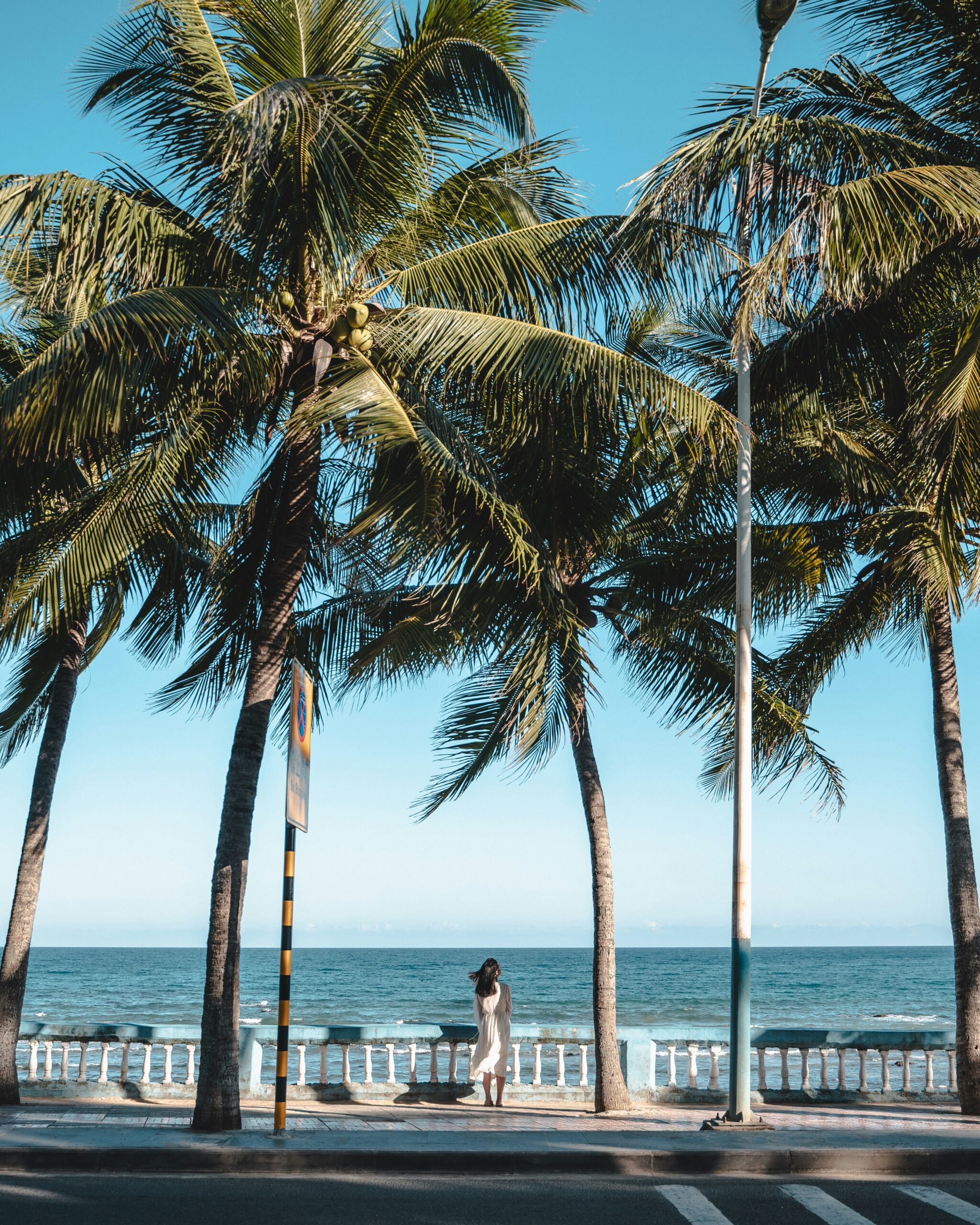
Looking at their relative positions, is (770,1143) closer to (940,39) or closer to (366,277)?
(366,277)

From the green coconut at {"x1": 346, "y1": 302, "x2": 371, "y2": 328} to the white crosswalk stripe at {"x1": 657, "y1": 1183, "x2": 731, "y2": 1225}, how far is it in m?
7.11

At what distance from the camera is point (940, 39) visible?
34.3 feet

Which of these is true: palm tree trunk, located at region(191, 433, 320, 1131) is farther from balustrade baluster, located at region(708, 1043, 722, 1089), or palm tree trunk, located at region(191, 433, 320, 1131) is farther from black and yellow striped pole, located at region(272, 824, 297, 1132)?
balustrade baluster, located at region(708, 1043, 722, 1089)

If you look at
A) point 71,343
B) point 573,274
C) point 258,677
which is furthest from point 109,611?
point 573,274

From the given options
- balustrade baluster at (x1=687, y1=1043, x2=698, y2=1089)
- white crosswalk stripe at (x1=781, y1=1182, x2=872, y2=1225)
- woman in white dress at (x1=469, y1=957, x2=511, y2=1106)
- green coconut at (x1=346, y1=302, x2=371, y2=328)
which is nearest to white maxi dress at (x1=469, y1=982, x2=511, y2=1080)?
woman in white dress at (x1=469, y1=957, x2=511, y2=1106)

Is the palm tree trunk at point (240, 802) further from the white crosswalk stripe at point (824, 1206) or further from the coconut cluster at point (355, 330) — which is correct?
the white crosswalk stripe at point (824, 1206)

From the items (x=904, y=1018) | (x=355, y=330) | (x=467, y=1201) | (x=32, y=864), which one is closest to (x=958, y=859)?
(x=467, y=1201)

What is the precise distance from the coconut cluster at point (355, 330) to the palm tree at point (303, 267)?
0.02 meters

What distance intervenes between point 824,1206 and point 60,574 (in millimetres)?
7556

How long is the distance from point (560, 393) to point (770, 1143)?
20.9 feet

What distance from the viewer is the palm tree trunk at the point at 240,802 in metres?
9.28

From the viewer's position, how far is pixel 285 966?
9000mm

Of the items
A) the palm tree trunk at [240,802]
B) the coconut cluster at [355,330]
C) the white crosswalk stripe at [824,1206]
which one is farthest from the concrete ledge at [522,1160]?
the coconut cluster at [355,330]

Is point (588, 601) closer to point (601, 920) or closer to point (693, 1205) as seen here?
point (601, 920)
